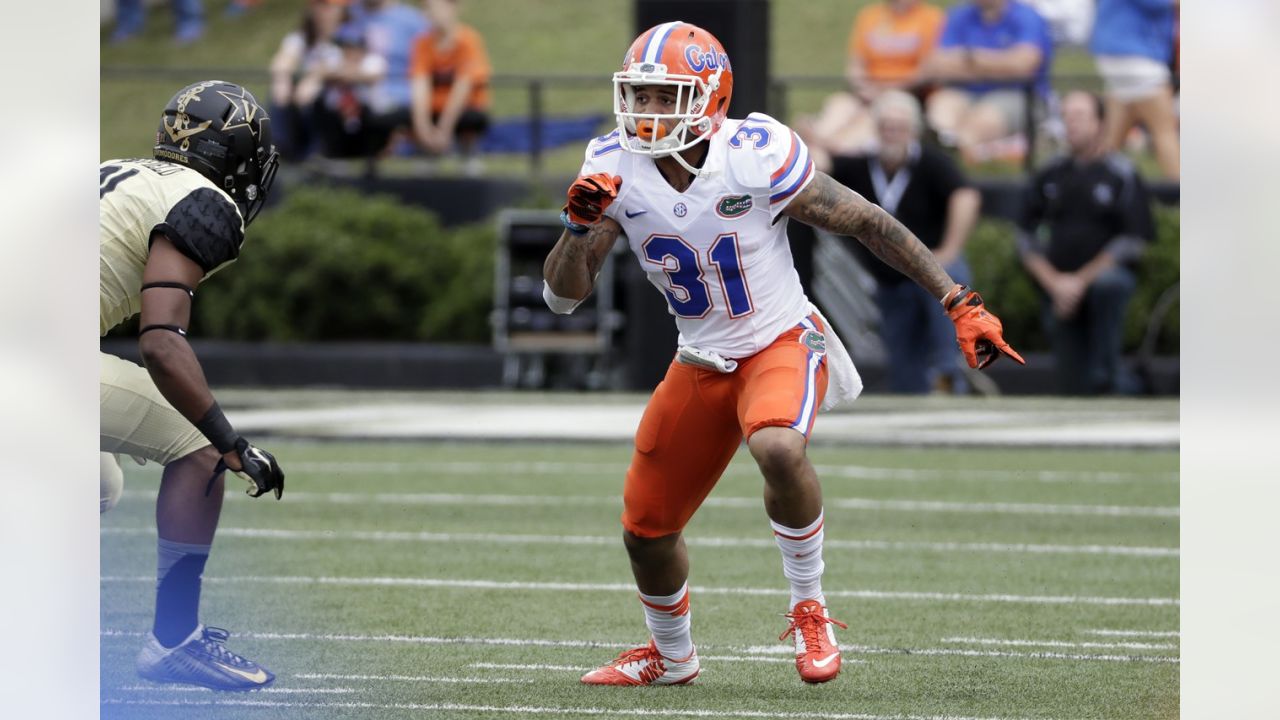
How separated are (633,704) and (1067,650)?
5.38 ft

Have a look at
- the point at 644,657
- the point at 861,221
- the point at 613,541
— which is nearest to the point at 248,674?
the point at 644,657

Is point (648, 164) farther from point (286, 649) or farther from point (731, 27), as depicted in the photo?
point (731, 27)

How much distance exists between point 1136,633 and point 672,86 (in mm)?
2563

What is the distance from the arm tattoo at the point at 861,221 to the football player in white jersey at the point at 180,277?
4.82ft

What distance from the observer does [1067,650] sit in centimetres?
635

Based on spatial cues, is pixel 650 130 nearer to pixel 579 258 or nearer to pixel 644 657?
pixel 579 258

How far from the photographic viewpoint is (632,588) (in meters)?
7.62

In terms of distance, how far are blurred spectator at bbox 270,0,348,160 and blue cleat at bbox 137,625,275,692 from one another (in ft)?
38.9

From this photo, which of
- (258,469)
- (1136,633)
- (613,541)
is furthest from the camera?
(613,541)

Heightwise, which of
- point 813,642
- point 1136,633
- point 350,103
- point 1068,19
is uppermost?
point 1068,19

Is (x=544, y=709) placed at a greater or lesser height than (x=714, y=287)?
lesser

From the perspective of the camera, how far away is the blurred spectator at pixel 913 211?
1371cm

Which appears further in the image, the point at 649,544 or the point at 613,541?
the point at 613,541

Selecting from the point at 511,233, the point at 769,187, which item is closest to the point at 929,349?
the point at 511,233
